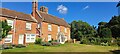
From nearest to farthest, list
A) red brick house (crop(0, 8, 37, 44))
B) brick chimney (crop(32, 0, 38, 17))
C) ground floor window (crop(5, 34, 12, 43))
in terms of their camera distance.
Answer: ground floor window (crop(5, 34, 12, 43)) → red brick house (crop(0, 8, 37, 44)) → brick chimney (crop(32, 0, 38, 17))

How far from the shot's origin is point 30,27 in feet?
112

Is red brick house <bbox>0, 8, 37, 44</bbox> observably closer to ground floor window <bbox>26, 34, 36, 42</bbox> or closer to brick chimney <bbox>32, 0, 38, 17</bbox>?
ground floor window <bbox>26, 34, 36, 42</bbox>

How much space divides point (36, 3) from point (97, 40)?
54.9 ft

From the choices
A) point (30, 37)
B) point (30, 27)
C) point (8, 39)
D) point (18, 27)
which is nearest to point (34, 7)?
point (30, 27)

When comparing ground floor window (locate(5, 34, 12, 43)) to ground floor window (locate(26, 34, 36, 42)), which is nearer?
ground floor window (locate(5, 34, 12, 43))

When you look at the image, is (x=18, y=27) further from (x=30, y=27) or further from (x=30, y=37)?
(x=30, y=37)

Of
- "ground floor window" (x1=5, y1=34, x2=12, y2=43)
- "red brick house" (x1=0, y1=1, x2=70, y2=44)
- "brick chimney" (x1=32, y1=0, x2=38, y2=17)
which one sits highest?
"brick chimney" (x1=32, y1=0, x2=38, y2=17)

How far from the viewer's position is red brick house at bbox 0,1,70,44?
96.8ft

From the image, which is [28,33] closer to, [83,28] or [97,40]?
[97,40]

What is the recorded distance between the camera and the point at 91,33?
2398 inches

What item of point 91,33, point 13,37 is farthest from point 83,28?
point 13,37

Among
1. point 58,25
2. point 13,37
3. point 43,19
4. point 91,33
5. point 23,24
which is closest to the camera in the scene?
point 13,37

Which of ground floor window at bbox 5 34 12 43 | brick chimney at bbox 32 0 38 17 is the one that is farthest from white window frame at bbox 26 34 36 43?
brick chimney at bbox 32 0 38 17

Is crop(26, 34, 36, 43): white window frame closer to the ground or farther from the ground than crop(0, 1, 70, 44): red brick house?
closer to the ground
